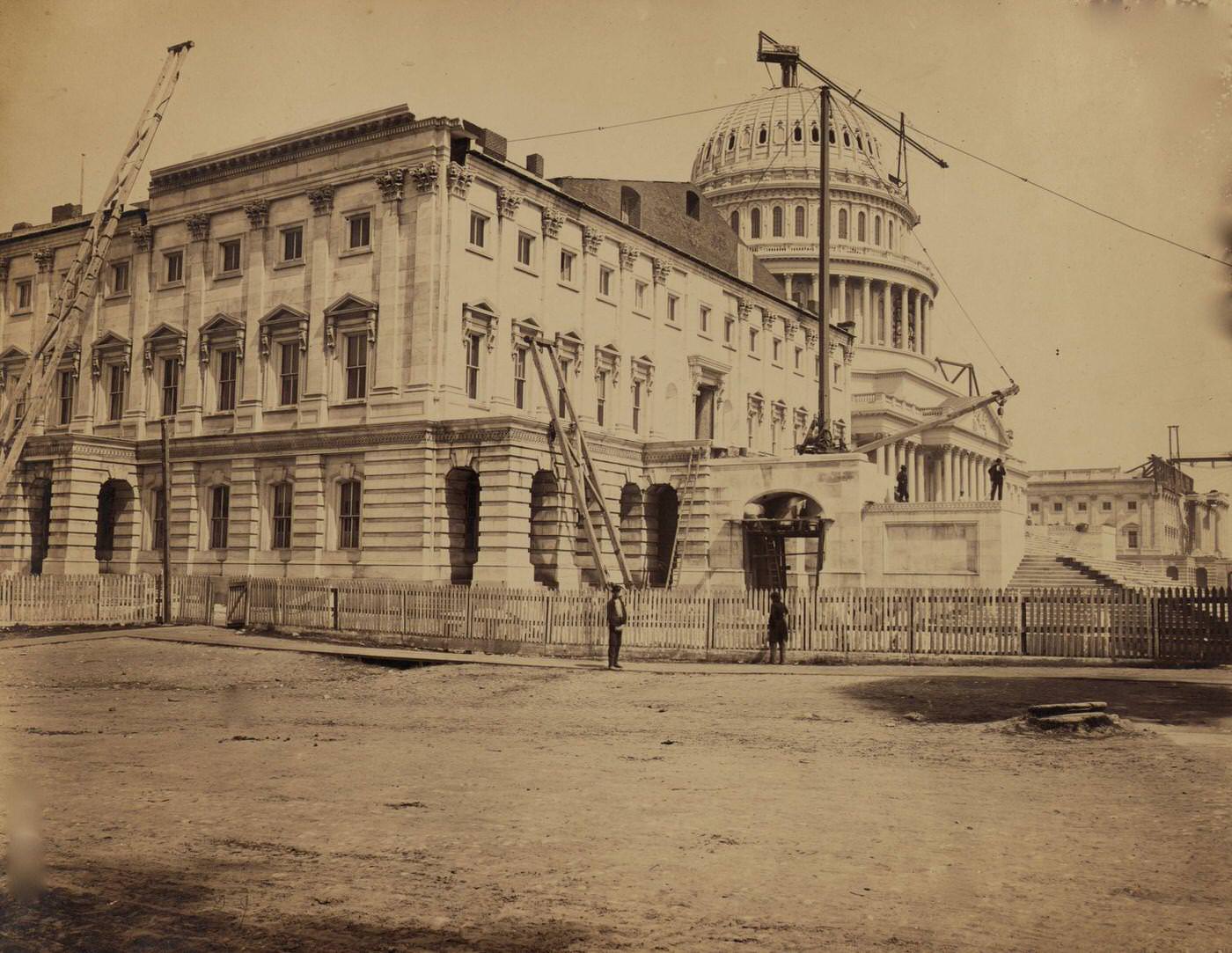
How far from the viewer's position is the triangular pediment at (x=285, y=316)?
144 feet

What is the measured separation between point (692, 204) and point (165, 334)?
93.2 feet

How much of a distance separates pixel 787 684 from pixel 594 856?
14.2 meters

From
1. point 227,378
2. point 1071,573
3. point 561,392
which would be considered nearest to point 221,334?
point 227,378

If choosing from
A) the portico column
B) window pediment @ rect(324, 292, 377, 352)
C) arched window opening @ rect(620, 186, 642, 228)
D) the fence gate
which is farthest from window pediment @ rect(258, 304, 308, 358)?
the portico column

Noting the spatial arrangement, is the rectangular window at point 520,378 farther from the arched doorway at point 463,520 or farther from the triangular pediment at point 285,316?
the triangular pediment at point 285,316

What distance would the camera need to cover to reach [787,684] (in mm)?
23297

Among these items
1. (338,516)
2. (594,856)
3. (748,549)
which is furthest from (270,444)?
(594,856)

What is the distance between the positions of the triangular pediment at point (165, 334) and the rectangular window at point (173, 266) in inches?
73.6

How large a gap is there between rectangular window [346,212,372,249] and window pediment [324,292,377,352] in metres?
1.92

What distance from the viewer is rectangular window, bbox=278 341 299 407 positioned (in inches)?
1754

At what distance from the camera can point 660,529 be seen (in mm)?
47344

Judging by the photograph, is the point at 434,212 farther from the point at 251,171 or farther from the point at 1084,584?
the point at 1084,584

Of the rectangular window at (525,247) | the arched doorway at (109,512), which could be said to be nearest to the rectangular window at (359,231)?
the rectangular window at (525,247)

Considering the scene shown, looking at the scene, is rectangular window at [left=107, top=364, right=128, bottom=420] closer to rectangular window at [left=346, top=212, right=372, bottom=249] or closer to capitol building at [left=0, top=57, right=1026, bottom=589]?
capitol building at [left=0, top=57, right=1026, bottom=589]
